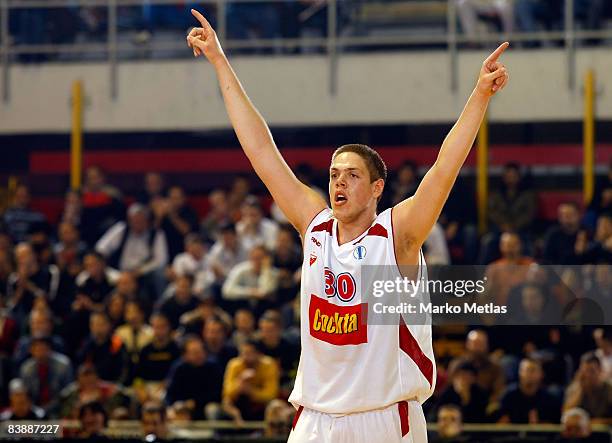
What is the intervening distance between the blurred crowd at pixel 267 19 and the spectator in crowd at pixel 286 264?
3841mm

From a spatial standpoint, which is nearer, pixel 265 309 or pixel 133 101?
pixel 265 309

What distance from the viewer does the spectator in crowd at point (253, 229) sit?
52.0 feet

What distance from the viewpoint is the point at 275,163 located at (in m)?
6.58

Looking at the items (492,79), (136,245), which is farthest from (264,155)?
(136,245)

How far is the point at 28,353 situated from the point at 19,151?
5.72 metres

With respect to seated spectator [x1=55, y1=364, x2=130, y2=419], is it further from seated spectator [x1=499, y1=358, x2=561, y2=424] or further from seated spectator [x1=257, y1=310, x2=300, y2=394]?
seated spectator [x1=499, y1=358, x2=561, y2=424]

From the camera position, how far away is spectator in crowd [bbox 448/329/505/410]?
43.0ft

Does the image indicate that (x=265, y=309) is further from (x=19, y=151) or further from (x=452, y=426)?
(x=19, y=151)

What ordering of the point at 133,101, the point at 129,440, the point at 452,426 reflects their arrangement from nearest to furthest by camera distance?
the point at 129,440 → the point at 452,426 → the point at 133,101

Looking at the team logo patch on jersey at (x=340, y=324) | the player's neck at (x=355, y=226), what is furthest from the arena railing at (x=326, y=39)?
the team logo patch on jersey at (x=340, y=324)

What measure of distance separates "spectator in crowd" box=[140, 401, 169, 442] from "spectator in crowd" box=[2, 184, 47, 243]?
18.3 ft

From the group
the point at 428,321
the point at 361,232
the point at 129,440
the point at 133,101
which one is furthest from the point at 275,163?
the point at 133,101

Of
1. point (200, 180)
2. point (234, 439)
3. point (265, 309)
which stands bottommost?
point (234, 439)

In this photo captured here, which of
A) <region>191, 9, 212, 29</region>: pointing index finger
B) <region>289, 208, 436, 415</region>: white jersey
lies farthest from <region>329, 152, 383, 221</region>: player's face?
<region>191, 9, 212, 29</region>: pointing index finger
